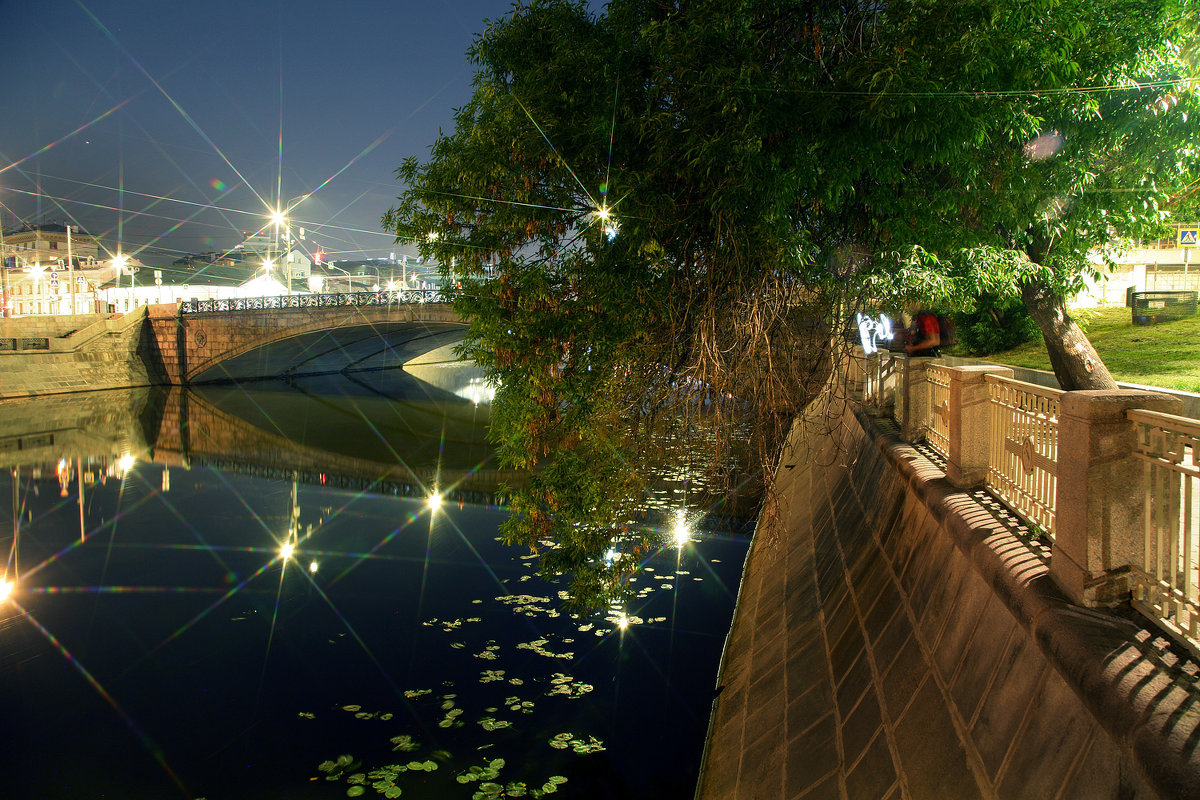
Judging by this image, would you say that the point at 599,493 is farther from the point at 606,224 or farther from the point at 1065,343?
the point at 1065,343

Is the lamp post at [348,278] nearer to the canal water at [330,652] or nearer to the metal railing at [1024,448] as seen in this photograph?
the canal water at [330,652]

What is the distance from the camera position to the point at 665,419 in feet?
25.9

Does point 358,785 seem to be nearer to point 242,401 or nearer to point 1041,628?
point 1041,628

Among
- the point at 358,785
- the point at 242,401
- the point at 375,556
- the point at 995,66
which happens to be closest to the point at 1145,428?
the point at 995,66

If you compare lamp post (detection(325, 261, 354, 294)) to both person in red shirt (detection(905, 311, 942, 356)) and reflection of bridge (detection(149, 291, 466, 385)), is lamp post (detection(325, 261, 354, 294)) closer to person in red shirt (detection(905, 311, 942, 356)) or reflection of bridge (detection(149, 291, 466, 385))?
reflection of bridge (detection(149, 291, 466, 385))

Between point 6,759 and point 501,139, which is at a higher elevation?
point 501,139

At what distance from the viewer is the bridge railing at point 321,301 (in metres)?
43.2

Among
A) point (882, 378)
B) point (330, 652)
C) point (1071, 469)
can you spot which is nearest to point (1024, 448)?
point (1071, 469)

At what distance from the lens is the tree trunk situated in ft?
32.7

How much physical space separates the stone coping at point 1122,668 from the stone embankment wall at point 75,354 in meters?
45.7

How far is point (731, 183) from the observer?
6.21m

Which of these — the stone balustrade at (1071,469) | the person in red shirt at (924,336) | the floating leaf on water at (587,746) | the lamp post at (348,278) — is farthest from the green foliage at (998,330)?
the lamp post at (348,278)

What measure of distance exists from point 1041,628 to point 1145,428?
1.01m

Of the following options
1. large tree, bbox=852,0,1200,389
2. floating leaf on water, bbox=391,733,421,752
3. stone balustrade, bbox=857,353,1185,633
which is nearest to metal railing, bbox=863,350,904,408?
large tree, bbox=852,0,1200,389
